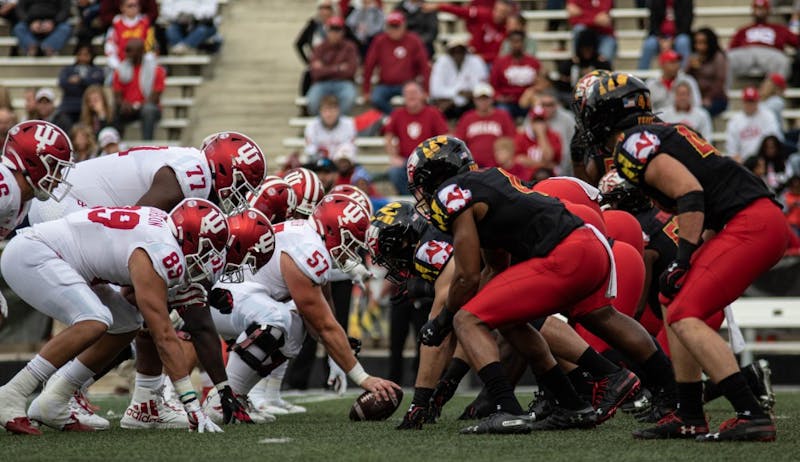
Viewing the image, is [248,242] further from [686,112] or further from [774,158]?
[774,158]

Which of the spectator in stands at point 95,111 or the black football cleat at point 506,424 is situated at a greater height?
the black football cleat at point 506,424

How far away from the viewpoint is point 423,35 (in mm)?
17078

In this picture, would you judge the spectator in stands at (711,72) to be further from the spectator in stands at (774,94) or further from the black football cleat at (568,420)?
the black football cleat at (568,420)

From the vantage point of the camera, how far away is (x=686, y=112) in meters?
14.5

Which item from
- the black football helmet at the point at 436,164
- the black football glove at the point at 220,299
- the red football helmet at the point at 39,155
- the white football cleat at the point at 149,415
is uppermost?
the red football helmet at the point at 39,155

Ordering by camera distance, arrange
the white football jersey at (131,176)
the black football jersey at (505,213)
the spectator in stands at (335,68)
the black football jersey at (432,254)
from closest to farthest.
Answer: the black football jersey at (505,213) < the black football jersey at (432,254) < the white football jersey at (131,176) < the spectator in stands at (335,68)

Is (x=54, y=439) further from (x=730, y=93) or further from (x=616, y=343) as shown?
(x=730, y=93)

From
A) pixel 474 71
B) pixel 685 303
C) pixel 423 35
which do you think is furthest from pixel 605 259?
pixel 423 35

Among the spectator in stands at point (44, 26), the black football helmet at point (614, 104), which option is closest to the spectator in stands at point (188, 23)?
the spectator in stands at point (44, 26)

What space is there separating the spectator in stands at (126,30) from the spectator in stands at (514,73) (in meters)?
4.48

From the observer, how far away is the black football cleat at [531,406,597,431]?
7.36 metres

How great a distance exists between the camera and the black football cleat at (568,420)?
7359 mm

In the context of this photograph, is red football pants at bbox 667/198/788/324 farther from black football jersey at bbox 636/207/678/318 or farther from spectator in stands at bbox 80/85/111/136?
spectator in stands at bbox 80/85/111/136

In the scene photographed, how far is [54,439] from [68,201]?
5.65 ft
